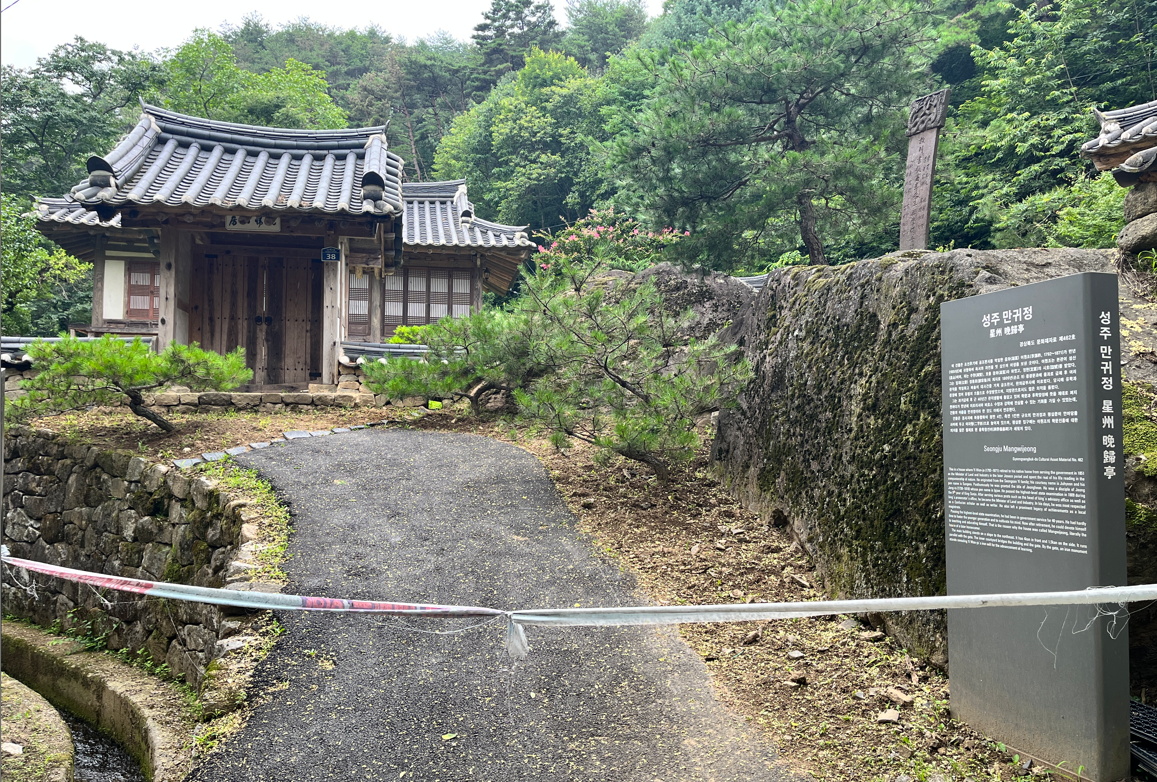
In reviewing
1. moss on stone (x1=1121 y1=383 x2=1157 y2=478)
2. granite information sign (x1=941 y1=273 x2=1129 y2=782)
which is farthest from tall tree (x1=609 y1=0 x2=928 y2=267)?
granite information sign (x1=941 y1=273 x2=1129 y2=782)

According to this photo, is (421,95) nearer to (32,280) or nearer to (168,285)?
(32,280)

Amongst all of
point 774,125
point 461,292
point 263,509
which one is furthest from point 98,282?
point 774,125

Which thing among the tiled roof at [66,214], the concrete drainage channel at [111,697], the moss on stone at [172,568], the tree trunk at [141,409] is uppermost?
the tiled roof at [66,214]

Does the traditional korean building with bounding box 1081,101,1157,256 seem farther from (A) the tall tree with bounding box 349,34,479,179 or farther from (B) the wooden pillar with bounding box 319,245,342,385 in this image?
(A) the tall tree with bounding box 349,34,479,179

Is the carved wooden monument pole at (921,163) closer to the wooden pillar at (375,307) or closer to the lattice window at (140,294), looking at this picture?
the wooden pillar at (375,307)

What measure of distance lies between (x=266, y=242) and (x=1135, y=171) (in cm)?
1177

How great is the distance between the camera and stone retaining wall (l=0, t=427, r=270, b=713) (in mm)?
4797

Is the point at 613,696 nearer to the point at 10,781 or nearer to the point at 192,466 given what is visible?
the point at 10,781

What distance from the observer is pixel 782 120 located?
973 centimetres

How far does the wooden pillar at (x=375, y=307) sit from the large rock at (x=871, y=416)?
9.62m

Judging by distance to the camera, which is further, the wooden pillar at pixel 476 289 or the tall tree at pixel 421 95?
the tall tree at pixel 421 95

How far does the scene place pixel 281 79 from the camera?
25.4 metres

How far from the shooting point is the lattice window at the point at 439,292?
14711mm

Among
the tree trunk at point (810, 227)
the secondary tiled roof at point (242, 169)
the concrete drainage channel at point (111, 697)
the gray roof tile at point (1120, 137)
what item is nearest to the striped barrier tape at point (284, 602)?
the concrete drainage channel at point (111, 697)
